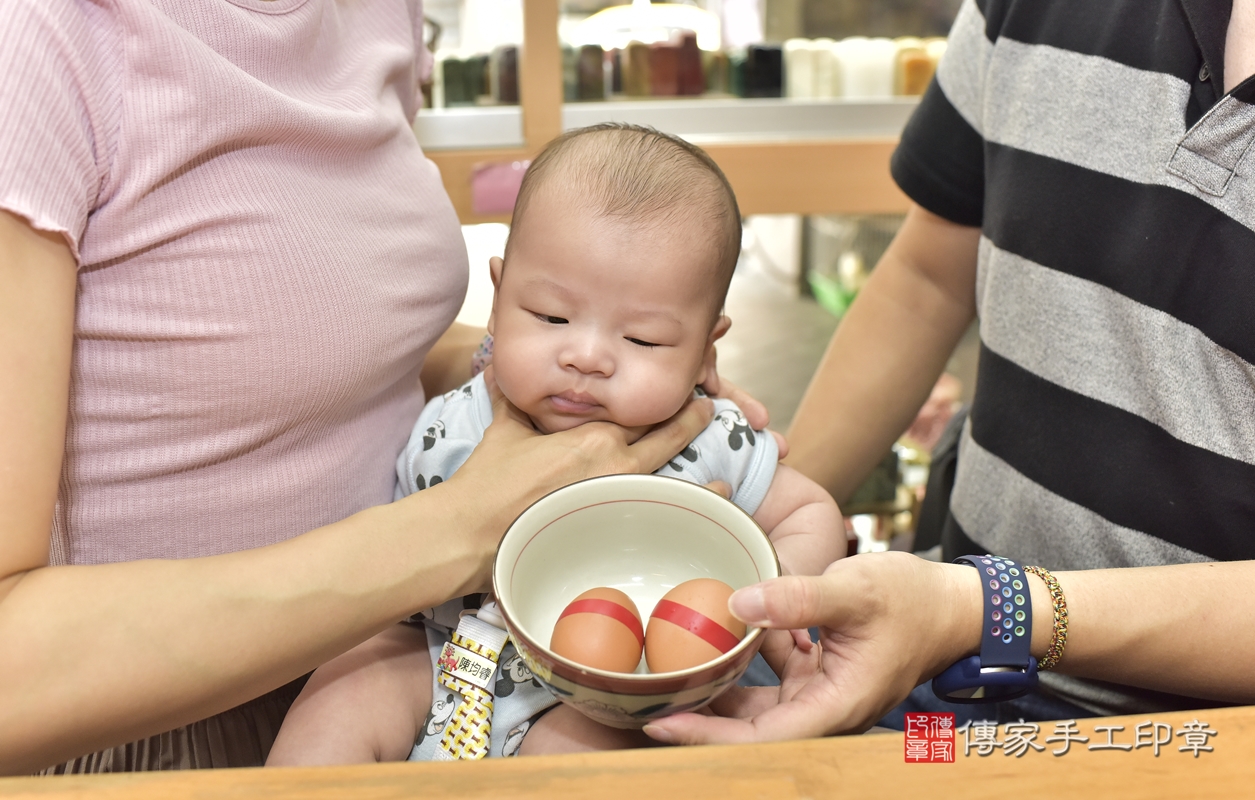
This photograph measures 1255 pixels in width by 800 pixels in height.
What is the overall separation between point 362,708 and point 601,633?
0.29m

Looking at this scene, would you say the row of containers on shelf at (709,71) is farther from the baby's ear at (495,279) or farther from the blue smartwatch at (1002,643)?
the blue smartwatch at (1002,643)

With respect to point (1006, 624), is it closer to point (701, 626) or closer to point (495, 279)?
point (701, 626)

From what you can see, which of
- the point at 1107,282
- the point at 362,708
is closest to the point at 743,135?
the point at 1107,282

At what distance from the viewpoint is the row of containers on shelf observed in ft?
8.16

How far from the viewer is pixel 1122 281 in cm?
105

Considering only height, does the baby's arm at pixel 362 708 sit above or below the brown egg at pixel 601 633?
below

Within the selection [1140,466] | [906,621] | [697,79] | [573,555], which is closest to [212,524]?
[573,555]

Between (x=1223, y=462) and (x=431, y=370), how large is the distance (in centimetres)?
107

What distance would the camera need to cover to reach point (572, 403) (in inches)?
39.9

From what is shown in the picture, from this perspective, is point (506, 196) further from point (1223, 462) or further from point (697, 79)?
point (1223, 462)

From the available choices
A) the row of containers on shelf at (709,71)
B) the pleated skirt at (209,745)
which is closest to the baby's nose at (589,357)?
the pleated skirt at (209,745)

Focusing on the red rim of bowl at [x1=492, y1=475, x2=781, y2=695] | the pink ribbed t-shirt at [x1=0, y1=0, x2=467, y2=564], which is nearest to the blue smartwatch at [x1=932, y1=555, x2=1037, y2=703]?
the red rim of bowl at [x1=492, y1=475, x2=781, y2=695]

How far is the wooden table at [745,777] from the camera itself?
0.55 m

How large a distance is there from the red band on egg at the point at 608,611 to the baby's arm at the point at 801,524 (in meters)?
0.27
